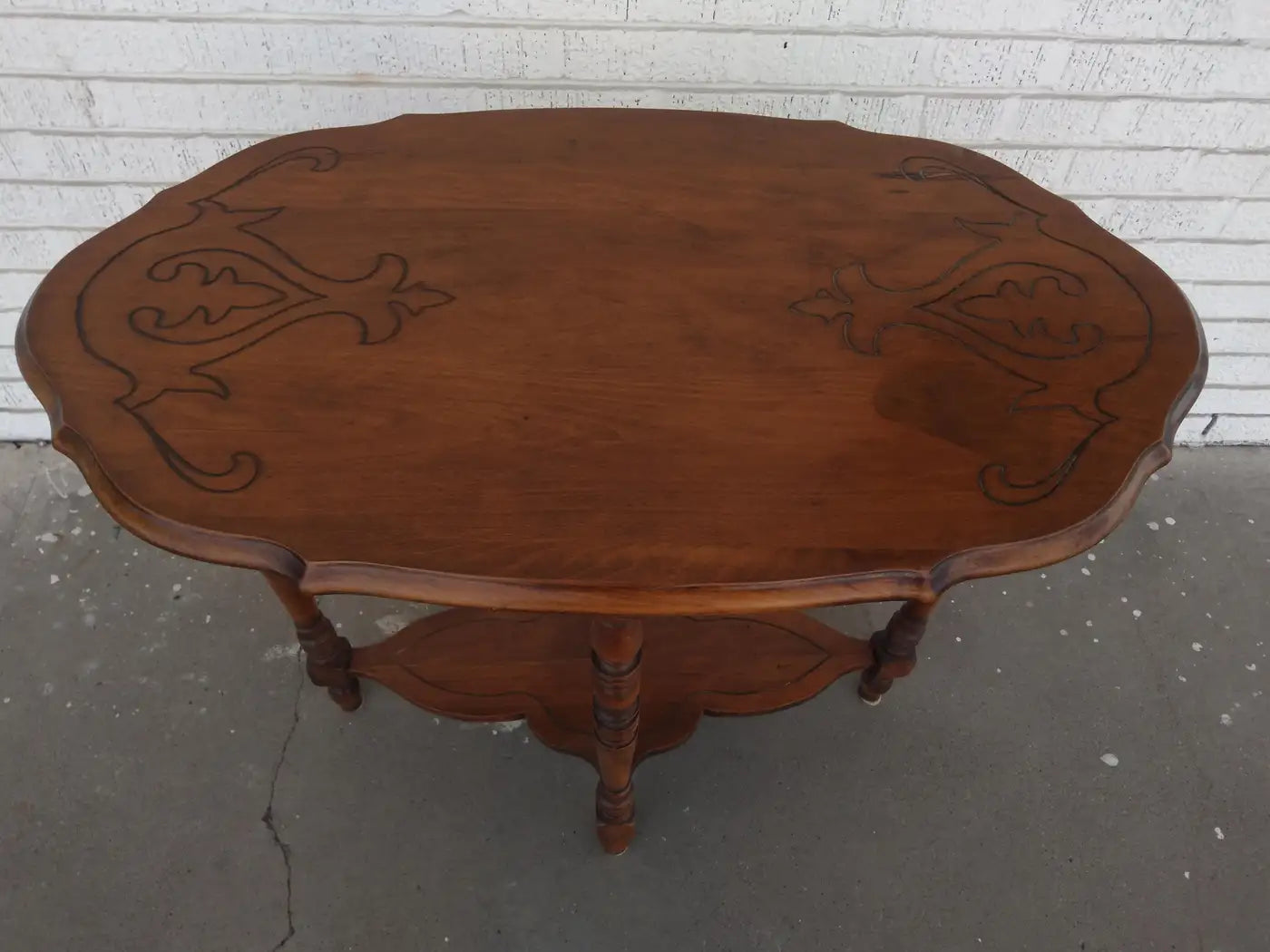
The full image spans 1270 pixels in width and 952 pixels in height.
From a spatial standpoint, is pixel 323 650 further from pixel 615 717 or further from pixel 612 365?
pixel 612 365

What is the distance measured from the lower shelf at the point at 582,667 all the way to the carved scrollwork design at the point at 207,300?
60 centimetres

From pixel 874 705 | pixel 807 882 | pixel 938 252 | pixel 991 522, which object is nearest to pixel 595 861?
pixel 807 882

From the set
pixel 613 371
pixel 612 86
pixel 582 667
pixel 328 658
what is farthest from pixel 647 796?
pixel 612 86

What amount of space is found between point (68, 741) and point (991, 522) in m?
1.54

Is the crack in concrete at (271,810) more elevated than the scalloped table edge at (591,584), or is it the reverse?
the scalloped table edge at (591,584)

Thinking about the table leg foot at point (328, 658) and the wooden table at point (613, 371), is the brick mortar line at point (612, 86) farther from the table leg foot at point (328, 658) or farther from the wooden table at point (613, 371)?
the table leg foot at point (328, 658)

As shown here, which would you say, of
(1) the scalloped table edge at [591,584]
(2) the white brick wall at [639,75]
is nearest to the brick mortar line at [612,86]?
(2) the white brick wall at [639,75]

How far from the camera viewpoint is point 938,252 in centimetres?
118

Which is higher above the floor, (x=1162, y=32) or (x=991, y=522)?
(x=1162, y=32)

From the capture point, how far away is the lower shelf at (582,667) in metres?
1.49

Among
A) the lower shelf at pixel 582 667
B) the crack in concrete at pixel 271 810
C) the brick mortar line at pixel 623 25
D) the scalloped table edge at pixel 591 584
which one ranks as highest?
the brick mortar line at pixel 623 25

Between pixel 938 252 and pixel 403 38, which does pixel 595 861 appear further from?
pixel 403 38

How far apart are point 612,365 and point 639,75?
0.81 meters

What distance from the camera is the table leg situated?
3.47ft
